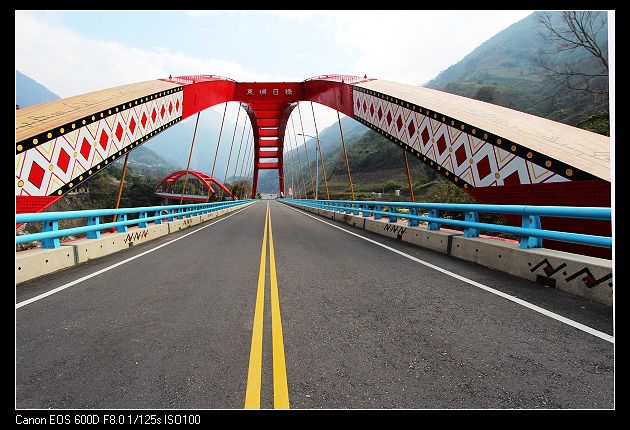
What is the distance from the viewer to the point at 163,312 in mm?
4062

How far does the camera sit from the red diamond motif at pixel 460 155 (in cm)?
924

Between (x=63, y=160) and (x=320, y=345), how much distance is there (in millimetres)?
11895

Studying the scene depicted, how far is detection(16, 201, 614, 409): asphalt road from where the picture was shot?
2.32 meters

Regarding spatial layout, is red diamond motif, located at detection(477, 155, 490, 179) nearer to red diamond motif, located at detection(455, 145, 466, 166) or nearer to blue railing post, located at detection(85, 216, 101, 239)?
red diamond motif, located at detection(455, 145, 466, 166)

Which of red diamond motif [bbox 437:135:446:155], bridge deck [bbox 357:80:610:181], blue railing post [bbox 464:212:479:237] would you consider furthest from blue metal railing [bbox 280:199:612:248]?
red diamond motif [bbox 437:135:446:155]

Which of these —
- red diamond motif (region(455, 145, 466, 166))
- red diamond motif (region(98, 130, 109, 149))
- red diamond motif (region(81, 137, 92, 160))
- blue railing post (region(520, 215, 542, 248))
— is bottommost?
blue railing post (region(520, 215, 542, 248))

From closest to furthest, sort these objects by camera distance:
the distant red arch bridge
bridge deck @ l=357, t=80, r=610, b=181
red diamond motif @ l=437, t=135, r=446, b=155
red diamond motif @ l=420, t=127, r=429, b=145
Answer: bridge deck @ l=357, t=80, r=610, b=181 < red diamond motif @ l=437, t=135, r=446, b=155 < red diamond motif @ l=420, t=127, r=429, b=145 < the distant red arch bridge

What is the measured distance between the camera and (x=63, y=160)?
1081 cm

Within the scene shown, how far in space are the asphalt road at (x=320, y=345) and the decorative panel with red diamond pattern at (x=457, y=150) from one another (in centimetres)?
297

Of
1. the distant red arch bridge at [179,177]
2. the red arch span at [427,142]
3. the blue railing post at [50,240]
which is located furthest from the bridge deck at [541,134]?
the distant red arch bridge at [179,177]

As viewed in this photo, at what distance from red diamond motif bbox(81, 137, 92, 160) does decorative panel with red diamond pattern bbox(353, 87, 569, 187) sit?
12052 millimetres

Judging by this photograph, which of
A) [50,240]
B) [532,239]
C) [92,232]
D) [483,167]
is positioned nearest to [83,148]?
[92,232]
